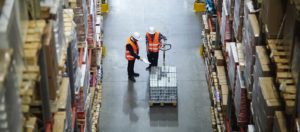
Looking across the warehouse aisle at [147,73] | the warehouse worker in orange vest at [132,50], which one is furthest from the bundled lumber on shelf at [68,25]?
the warehouse worker in orange vest at [132,50]

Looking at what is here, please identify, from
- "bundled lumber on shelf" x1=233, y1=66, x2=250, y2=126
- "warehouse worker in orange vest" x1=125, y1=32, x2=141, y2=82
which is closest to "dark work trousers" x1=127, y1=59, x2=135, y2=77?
"warehouse worker in orange vest" x1=125, y1=32, x2=141, y2=82

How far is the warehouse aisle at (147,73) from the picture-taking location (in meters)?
13.2

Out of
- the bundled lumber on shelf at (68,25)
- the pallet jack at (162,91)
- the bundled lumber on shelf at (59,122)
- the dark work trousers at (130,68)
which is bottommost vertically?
the pallet jack at (162,91)

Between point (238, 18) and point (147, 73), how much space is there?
5.57 metres

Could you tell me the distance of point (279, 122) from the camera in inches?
258

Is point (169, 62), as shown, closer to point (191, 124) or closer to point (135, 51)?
point (135, 51)

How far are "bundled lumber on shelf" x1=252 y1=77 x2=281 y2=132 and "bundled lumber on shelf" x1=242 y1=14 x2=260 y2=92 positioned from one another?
81 centimetres

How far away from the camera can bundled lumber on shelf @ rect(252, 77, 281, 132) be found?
695 cm

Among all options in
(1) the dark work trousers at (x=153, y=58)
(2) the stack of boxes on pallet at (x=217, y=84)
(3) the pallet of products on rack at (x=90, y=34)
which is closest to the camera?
(2) the stack of boxes on pallet at (x=217, y=84)

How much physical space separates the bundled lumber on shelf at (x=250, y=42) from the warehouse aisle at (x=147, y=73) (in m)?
4.19

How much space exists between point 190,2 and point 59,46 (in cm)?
1298

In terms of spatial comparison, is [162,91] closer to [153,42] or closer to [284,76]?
[153,42]

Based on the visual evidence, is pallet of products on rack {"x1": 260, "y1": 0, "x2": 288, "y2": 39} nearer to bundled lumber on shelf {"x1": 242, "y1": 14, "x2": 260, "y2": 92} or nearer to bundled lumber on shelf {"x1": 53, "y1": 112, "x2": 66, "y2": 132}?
bundled lumber on shelf {"x1": 242, "y1": 14, "x2": 260, "y2": 92}

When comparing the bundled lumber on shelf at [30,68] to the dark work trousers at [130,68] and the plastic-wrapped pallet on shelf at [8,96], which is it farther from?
the dark work trousers at [130,68]
